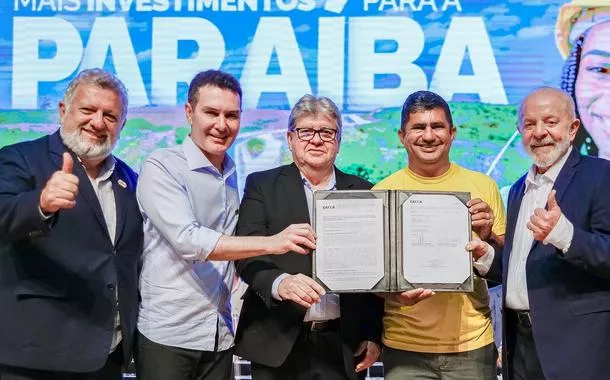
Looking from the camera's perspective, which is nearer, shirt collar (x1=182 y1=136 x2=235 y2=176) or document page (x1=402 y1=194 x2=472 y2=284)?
document page (x1=402 y1=194 x2=472 y2=284)

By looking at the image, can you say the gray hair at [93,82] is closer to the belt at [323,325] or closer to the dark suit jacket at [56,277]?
the dark suit jacket at [56,277]

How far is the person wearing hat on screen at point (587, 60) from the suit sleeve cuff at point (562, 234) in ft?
6.41

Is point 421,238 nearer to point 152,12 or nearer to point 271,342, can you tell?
point 271,342

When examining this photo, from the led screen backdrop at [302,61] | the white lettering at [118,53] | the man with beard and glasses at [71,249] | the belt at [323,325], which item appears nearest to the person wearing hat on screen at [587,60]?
the led screen backdrop at [302,61]

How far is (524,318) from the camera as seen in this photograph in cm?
261

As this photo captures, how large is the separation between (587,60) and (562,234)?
2.20 metres

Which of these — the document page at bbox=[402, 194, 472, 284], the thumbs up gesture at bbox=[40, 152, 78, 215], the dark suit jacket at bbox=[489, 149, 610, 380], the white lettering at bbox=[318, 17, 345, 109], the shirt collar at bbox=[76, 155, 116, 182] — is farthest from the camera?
the white lettering at bbox=[318, 17, 345, 109]

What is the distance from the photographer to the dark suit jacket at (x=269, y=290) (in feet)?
8.43

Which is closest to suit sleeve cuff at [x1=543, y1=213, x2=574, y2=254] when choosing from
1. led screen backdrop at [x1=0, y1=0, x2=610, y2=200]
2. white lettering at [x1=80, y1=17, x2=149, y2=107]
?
led screen backdrop at [x1=0, y1=0, x2=610, y2=200]

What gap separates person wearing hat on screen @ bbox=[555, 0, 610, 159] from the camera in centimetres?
408

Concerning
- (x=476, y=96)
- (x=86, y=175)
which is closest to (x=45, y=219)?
(x=86, y=175)

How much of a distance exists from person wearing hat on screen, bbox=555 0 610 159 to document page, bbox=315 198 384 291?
7.06 feet

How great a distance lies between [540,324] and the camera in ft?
A: 8.14

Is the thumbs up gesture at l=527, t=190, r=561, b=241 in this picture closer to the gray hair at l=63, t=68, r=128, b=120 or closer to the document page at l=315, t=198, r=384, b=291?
the document page at l=315, t=198, r=384, b=291
